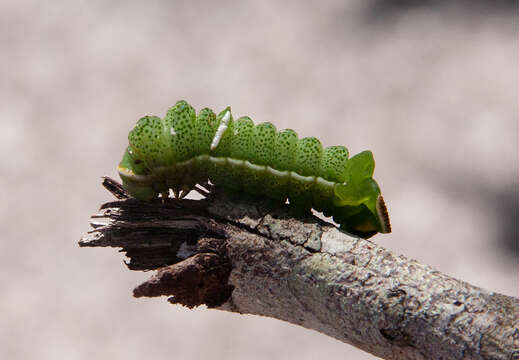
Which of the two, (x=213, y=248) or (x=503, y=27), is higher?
(x=503, y=27)

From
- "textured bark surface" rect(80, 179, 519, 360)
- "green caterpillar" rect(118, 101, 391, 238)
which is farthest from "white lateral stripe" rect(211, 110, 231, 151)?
"textured bark surface" rect(80, 179, 519, 360)

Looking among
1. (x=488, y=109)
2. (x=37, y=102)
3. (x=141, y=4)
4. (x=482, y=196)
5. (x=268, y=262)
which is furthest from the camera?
(x=141, y=4)

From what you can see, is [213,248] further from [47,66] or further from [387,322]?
[47,66]

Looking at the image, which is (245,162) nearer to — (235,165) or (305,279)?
(235,165)

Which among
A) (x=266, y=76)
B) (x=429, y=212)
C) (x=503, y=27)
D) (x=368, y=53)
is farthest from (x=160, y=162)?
(x=503, y=27)

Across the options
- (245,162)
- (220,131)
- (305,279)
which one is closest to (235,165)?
(245,162)

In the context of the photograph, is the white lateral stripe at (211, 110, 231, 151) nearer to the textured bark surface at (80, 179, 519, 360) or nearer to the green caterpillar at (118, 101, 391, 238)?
the green caterpillar at (118, 101, 391, 238)
